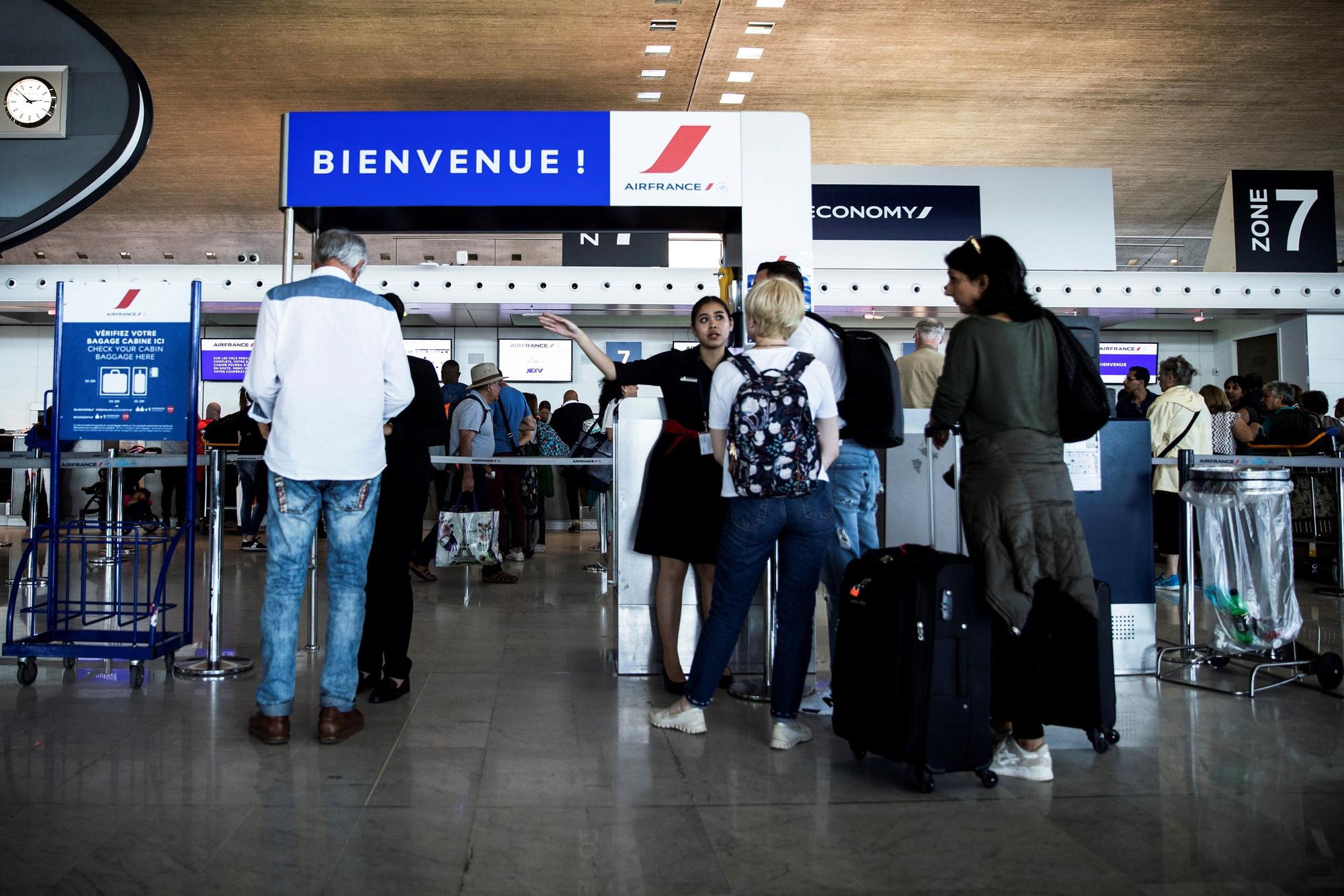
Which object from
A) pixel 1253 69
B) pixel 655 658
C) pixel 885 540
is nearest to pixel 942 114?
pixel 1253 69

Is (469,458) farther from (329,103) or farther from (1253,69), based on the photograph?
(1253,69)

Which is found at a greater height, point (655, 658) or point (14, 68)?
point (14, 68)

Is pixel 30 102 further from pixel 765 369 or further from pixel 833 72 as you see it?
pixel 833 72

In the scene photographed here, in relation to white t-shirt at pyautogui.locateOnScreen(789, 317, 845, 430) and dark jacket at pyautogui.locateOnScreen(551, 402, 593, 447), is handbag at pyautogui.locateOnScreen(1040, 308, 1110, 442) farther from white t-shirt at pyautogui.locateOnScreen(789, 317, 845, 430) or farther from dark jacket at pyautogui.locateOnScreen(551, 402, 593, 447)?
dark jacket at pyautogui.locateOnScreen(551, 402, 593, 447)

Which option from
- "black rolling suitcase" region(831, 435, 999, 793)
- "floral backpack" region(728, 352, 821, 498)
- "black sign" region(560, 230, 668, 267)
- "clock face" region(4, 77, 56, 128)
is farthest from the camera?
"black sign" region(560, 230, 668, 267)

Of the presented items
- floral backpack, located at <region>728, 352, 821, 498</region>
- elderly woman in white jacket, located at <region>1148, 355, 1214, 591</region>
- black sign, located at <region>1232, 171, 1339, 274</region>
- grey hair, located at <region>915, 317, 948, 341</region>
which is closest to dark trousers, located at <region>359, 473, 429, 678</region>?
floral backpack, located at <region>728, 352, 821, 498</region>

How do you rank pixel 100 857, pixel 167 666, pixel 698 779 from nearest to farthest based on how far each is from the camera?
pixel 100 857
pixel 698 779
pixel 167 666

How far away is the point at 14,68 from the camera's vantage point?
4094 millimetres

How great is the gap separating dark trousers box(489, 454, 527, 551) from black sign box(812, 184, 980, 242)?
10.7 ft

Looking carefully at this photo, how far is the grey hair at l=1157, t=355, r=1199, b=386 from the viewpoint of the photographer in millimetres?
6309

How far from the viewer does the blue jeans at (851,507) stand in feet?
10.9

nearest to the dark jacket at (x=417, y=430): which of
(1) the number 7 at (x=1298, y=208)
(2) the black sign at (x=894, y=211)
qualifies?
(2) the black sign at (x=894, y=211)

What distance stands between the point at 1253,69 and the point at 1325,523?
13.7ft

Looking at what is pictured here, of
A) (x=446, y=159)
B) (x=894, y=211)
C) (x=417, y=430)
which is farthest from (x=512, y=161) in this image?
(x=894, y=211)
